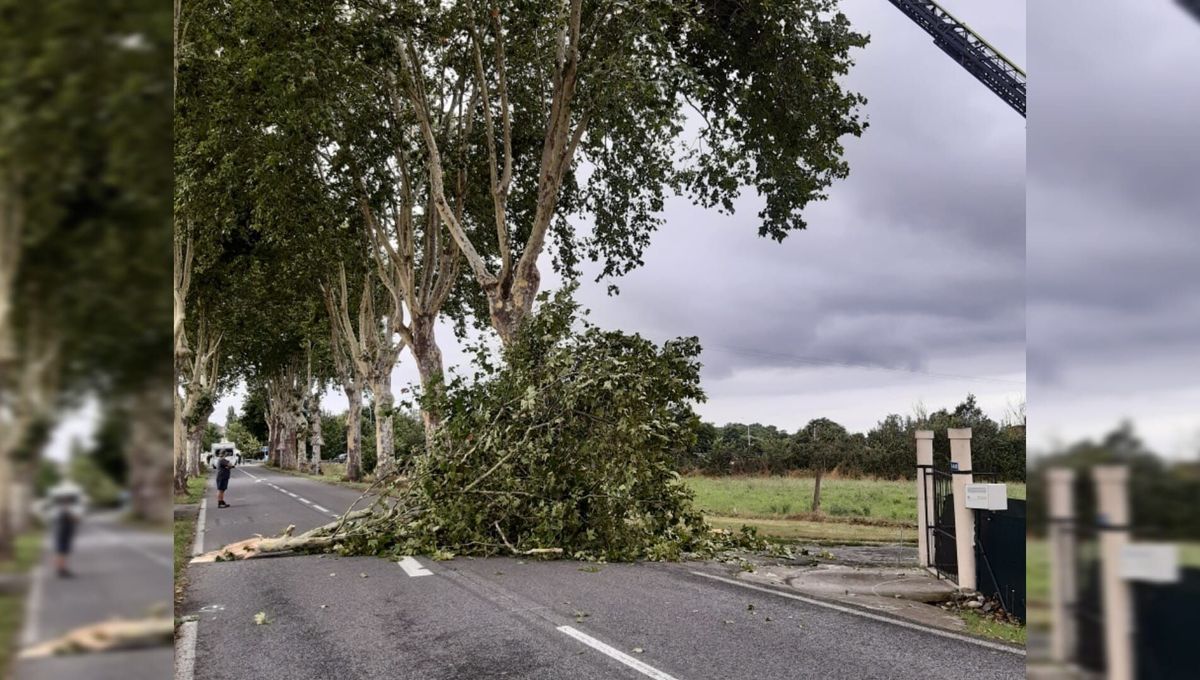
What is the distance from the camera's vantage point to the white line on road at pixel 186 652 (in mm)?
4575

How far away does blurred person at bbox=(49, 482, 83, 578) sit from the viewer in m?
0.44

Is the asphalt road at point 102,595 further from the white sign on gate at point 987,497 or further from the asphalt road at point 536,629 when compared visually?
the white sign on gate at point 987,497

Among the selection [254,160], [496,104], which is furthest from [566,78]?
[254,160]

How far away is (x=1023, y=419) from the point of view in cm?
58

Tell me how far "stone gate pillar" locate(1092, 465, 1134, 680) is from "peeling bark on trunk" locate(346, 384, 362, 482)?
84.1 feet

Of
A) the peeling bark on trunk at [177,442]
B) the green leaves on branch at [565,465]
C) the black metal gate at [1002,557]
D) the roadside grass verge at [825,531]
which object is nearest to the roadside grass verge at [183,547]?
the green leaves on branch at [565,465]

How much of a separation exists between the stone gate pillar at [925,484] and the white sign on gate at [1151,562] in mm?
8177

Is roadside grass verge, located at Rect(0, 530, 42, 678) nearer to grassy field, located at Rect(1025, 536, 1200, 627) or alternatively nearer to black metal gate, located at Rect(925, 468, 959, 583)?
grassy field, located at Rect(1025, 536, 1200, 627)

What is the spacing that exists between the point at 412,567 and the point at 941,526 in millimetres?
5448

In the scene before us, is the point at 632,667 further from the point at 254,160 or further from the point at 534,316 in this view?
the point at 254,160

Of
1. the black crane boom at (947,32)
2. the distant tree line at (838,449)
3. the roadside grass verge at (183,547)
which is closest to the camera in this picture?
the roadside grass verge at (183,547)

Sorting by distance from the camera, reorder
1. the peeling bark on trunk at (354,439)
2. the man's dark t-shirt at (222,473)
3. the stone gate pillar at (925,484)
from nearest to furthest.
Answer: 1. the stone gate pillar at (925,484)
2. the man's dark t-shirt at (222,473)
3. the peeling bark on trunk at (354,439)

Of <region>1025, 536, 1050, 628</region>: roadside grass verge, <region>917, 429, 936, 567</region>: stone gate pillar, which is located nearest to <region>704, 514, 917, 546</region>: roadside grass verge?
<region>917, 429, 936, 567</region>: stone gate pillar

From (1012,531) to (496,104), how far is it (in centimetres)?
1212
